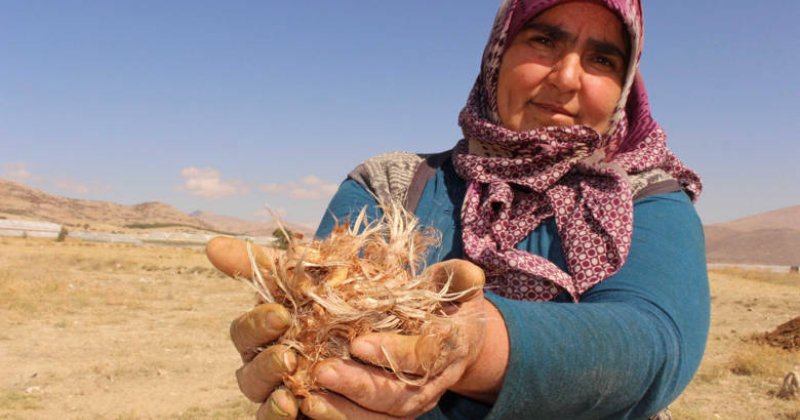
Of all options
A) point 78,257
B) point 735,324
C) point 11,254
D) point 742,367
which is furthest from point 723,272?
point 11,254

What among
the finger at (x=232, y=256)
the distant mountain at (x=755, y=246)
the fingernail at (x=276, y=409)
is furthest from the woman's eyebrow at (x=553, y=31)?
the distant mountain at (x=755, y=246)

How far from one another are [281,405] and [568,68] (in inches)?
59.0

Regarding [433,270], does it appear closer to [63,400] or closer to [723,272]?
[63,400]

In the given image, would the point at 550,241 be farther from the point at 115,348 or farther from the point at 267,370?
the point at 115,348

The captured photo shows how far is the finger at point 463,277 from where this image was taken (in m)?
1.36

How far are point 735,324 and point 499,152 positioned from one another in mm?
15283

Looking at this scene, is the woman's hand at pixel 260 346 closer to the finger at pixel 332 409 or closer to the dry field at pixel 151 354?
the finger at pixel 332 409

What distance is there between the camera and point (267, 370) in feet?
Result: 4.29

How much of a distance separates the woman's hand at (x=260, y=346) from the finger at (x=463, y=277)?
0.39m

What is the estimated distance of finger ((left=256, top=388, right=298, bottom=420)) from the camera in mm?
1271

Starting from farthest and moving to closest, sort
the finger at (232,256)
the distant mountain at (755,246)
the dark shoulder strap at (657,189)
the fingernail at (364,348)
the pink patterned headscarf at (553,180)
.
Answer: the distant mountain at (755,246), the dark shoulder strap at (657,189), the pink patterned headscarf at (553,180), the finger at (232,256), the fingernail at (364,348)

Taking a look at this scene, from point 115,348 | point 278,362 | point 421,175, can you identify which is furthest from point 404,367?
point 115,348

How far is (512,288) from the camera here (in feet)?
6.31

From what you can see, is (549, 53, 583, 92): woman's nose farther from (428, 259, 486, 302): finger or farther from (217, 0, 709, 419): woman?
(428, 259, 486, 302): finger
